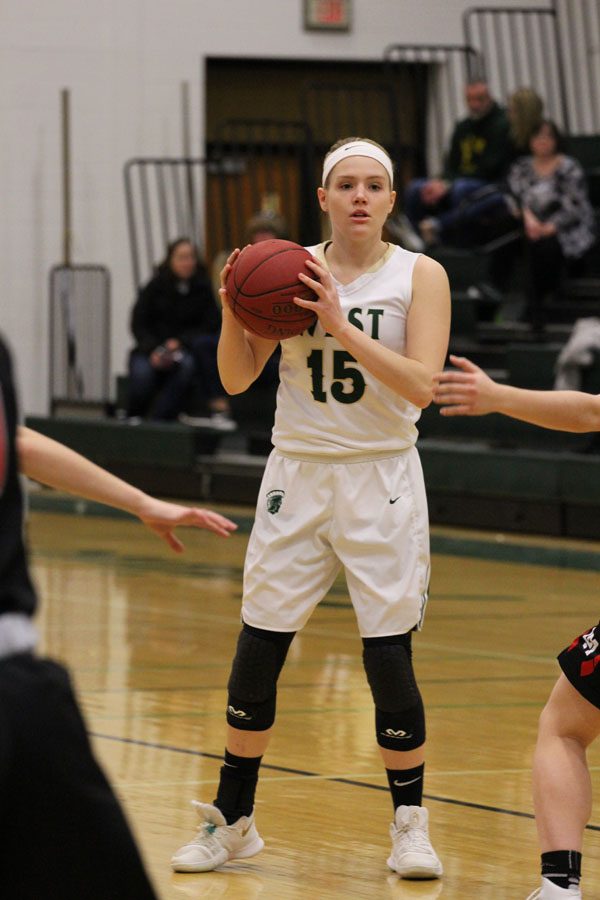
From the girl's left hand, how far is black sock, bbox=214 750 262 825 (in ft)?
3.27

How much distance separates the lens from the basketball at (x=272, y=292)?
3996 millimetres

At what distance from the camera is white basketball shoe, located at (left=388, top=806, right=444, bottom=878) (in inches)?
157

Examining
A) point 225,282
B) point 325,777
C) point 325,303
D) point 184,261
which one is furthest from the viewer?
point 184,261

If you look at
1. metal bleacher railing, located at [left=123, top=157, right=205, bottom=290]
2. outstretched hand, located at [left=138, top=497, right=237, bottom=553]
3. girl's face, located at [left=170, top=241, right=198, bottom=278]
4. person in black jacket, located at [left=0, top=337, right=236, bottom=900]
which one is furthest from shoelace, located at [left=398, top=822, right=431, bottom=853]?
metal bleacher railing, located at [left=123, top=157, right=205, bottom=290]

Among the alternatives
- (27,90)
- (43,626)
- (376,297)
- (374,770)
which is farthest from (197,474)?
(376,297)

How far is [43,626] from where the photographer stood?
765cm

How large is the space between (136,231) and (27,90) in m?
1.47

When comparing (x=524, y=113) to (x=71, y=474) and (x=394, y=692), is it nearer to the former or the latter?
(x=394, y=692)

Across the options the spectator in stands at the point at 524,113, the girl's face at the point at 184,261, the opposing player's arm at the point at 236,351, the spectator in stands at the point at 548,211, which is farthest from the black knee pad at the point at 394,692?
the girl's face at the point at 184,261

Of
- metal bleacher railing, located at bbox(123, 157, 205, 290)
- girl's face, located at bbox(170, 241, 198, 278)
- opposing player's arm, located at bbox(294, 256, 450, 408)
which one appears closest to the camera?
opposing player's arm, located at bbox(294, 256, 450, 408)

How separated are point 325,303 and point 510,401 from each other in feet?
2.17

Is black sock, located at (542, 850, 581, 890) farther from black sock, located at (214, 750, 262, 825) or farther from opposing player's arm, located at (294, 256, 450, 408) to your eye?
opposing player's arm, located at (294, 256, 450, 408)

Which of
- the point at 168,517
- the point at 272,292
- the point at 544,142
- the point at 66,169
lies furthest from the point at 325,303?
the point at 66,169

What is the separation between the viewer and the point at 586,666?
359cm
